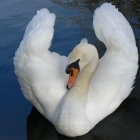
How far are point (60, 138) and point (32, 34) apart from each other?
1174mm

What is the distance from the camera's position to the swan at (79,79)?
4.98 meters

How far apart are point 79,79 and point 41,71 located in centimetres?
43

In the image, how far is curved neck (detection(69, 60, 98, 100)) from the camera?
507cm

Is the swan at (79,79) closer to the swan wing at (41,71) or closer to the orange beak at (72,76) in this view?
the swan wing at (41,71)

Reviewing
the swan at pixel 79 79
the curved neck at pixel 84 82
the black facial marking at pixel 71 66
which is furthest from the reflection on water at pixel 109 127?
the black facial marking at pixel 71 66

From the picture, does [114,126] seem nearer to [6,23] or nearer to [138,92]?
[138,92]

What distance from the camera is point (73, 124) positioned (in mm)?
4906

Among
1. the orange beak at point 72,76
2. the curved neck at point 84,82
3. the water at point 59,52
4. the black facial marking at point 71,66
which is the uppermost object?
the black facial marking at point 71,66

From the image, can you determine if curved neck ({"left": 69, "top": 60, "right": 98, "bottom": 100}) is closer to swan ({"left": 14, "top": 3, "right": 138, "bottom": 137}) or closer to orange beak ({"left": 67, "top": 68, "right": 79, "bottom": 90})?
swan ({"left": 14, "top": 3, "right": 138, "bottom": 137})

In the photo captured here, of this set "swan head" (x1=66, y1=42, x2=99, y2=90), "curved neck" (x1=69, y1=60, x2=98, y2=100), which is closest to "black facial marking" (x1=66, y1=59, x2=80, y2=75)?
"swan head" (x1=66, y1=42, x2=99, y2=90)

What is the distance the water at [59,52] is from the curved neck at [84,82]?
18.8 inches

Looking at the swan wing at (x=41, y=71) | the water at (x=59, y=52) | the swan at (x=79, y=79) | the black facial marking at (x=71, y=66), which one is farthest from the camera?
the water at (x=59, y=52)

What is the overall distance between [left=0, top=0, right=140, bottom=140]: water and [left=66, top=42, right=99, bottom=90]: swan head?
31.0 inches

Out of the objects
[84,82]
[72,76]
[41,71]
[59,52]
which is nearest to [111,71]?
[84,82]
